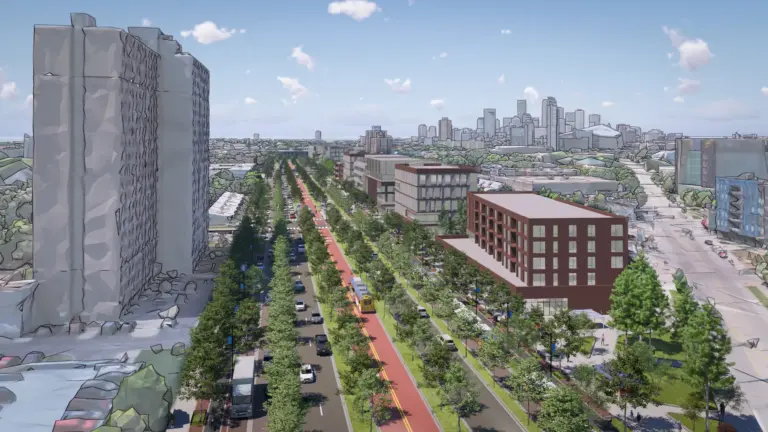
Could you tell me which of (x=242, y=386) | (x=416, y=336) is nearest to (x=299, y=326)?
(x=416, y=336)

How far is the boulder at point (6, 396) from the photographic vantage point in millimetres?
43844

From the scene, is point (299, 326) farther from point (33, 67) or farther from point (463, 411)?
point (33, 67)

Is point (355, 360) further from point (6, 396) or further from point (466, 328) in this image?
point (6, 396)

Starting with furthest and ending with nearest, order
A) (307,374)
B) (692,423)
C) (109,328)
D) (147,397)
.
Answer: (109,328) < (307,374) < (692,423) < (147,397)

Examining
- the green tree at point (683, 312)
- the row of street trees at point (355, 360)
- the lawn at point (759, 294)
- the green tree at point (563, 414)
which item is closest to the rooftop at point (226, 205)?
the row of street trees at point (355, 360)

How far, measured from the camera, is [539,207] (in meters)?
95.3

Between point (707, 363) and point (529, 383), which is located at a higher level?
point (707, 363)

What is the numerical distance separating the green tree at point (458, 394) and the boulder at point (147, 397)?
1913 centimetres

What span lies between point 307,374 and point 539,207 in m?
52.4

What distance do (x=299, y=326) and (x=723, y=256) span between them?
89294 millimetres

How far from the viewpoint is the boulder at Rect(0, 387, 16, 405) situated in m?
43.8

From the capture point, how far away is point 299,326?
71938 mm

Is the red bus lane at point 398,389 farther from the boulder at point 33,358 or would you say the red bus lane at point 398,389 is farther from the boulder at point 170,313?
the boulder at point 33,358

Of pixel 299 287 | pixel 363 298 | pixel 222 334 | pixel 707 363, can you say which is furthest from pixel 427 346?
pixel 299 287
